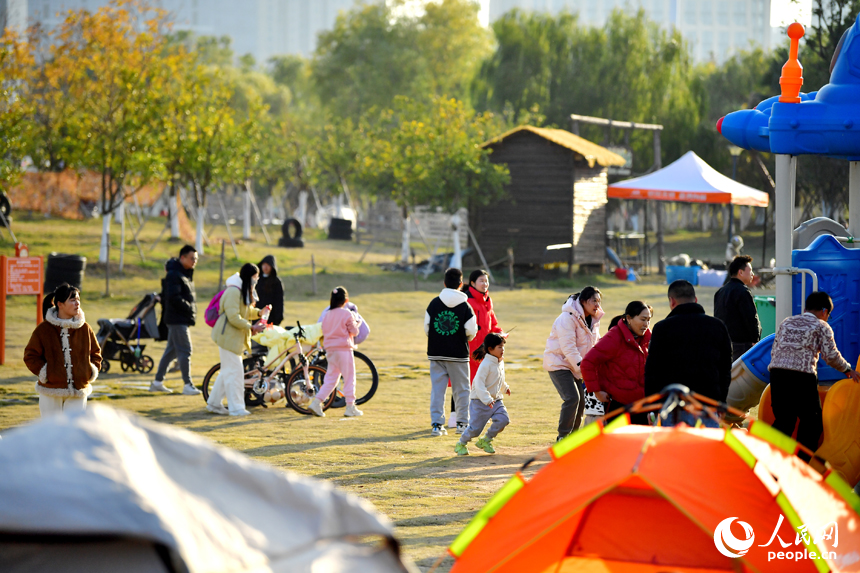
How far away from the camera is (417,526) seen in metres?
6.47

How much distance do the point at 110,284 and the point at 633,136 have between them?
26.4 meters

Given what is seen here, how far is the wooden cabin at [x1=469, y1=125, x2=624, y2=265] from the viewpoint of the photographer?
29.0 meters

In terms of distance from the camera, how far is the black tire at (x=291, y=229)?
35.7 m

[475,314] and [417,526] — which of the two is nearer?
[417,526]

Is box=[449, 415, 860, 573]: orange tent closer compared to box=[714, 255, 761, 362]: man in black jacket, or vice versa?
box=[449, 415, 860, 573]: orange tent

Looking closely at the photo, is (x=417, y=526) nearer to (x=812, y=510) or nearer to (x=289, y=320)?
(x=812, y=510)

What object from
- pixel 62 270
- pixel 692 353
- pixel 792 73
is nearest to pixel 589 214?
pixel 62 270

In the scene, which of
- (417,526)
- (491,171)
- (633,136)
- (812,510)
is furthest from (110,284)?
(633,136)

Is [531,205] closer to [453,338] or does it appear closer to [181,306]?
[181,306]

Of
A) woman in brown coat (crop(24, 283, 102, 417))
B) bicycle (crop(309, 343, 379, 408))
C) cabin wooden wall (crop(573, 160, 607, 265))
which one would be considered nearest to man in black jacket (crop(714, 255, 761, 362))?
bicycle (crop(309, 343, 379, 408))

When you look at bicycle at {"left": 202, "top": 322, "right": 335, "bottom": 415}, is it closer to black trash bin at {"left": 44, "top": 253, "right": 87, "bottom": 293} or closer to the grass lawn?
the grass lawn

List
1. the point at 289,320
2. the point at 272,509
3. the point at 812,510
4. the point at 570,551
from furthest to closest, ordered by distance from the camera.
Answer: the point at 289,320
the point at 570,551
the point at 812,510
the point at 272,509

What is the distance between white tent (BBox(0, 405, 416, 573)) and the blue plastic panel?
637cm

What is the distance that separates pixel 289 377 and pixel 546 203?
1937cm
